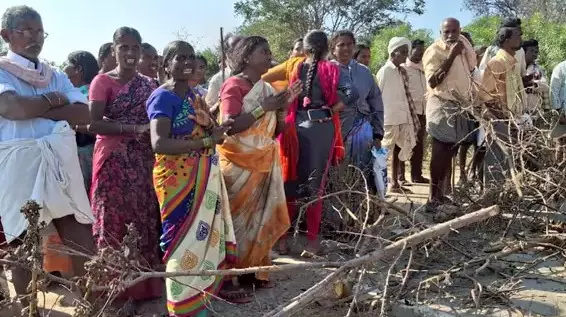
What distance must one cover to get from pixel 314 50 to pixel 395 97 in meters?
2.41

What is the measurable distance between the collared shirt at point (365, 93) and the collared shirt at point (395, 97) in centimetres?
163

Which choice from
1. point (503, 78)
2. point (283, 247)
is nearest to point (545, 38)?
point (503, 78)

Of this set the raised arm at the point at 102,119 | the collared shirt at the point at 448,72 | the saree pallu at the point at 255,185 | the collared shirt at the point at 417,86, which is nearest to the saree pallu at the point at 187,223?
the raised arm at the point at 102,119

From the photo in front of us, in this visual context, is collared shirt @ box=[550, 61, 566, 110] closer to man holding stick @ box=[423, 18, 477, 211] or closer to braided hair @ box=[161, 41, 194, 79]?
man holding stick @ box=[423, 18, 477, 211]

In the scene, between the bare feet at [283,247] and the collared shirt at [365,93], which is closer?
the bare feet at [283,247]

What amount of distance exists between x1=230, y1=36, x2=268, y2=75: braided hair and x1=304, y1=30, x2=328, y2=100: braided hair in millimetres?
779

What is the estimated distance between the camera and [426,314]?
3107mm

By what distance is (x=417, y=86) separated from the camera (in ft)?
24.5

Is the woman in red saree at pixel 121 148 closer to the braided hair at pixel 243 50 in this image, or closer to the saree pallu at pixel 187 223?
the saree pallu at pixel 187 223

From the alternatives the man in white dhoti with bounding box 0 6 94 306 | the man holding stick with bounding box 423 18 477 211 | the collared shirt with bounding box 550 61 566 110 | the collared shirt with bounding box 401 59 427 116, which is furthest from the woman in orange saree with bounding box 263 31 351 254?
the collared shirt with bounding box 401 59 427 116

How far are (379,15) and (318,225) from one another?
94.6 ft

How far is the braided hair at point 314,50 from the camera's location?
4.48m

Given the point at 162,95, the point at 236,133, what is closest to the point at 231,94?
the point at 236,133

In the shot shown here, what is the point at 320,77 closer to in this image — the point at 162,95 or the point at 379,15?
the point at 162,95
